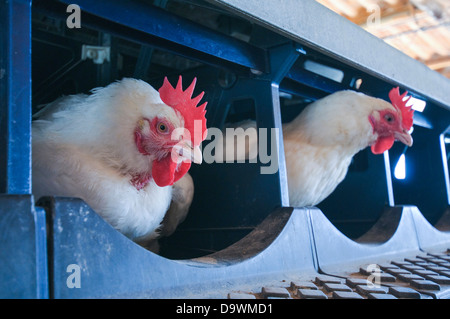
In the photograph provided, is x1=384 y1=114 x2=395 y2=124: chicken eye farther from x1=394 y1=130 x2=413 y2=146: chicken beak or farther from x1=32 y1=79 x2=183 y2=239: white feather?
x1=32 y1=79 x2=183 y2=239: white feather

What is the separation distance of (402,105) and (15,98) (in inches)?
61.2

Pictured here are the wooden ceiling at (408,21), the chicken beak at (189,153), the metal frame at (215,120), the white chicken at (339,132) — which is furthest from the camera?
the wooden ceiling at (408,21)

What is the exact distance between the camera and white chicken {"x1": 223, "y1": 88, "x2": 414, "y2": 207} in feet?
5.47

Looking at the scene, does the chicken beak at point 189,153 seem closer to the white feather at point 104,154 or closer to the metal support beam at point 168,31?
the white feather at point 104,154

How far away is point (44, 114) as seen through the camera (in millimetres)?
1199

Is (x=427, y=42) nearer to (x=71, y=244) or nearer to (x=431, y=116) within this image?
(x=431, y=116)

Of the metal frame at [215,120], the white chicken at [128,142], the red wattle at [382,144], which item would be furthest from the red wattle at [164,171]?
the red wattle at [382,144]

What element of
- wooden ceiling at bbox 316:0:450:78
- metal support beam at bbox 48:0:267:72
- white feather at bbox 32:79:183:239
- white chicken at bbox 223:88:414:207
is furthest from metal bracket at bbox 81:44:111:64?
wooden ceiling at bbox 316:0:450:78

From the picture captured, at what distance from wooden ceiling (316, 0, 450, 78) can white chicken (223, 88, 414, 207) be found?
3.21ft

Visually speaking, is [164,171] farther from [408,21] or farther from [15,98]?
[408,21]

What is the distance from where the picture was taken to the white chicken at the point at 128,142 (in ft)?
3.27

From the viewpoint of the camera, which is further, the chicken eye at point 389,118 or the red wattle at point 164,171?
the chicken eye at point 389,118

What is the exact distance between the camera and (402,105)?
1.72 m

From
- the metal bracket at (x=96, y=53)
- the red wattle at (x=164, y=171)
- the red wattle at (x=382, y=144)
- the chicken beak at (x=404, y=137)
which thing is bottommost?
the red wattle at (x=164, y=171)
